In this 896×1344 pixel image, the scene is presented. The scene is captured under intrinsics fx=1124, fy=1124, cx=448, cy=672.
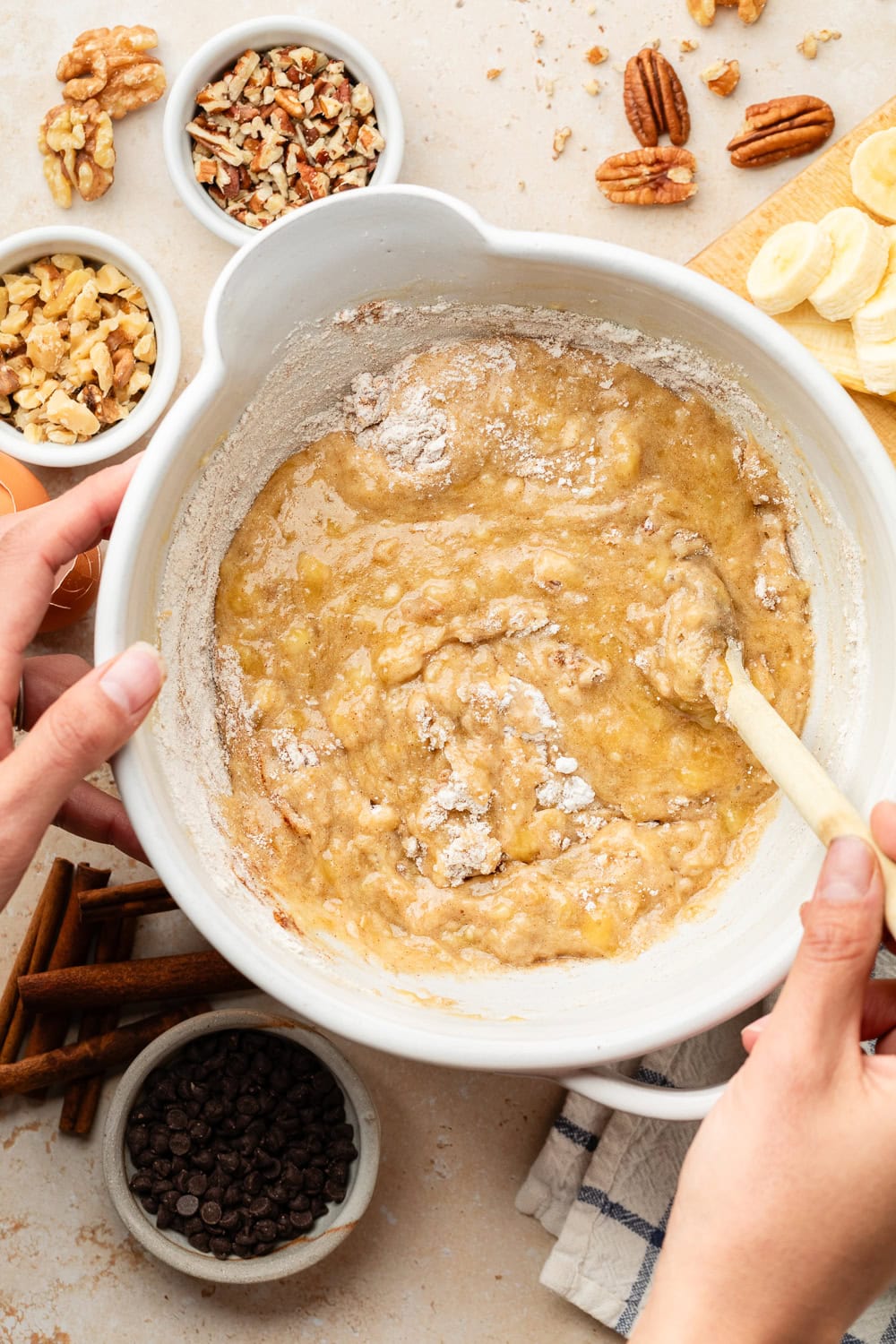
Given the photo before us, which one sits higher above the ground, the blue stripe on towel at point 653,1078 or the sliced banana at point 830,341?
the sliced banana at point 830,341

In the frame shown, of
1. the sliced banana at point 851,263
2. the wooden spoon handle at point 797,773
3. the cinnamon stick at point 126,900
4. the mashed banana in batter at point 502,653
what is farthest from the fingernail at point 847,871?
the cinnamon stick at point 126,900

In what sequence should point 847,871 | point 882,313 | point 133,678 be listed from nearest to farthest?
point 847,871 → point 133,678 → point 882,313

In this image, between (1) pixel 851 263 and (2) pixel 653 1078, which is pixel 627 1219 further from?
(1) pixel 851 263

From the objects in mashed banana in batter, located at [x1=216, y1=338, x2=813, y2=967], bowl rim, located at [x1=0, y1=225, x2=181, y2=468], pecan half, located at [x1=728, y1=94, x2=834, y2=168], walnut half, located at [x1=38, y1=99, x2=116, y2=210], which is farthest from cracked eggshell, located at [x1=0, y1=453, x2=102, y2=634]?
pecan half, located at [x1=728, y1=94, x2=834, y2=168]

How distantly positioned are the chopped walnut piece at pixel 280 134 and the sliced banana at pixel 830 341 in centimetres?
71

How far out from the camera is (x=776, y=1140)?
3.50ft

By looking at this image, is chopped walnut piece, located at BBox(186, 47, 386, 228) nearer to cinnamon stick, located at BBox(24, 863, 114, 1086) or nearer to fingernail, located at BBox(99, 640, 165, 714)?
fingernail, located at BBox(99, 640, 165, 714)

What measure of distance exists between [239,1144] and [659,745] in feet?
3.08

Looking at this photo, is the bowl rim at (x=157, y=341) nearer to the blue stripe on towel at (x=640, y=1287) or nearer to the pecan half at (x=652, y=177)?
the pecan half at (x=652, y=177)

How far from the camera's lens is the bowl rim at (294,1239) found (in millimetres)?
1718

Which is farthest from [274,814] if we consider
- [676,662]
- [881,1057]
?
[881,1057]

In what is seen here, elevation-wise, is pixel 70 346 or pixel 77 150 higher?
pixel 77 150

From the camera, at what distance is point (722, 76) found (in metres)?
1.82

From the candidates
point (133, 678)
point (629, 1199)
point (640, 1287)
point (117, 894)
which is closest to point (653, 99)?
point (133, 678)
